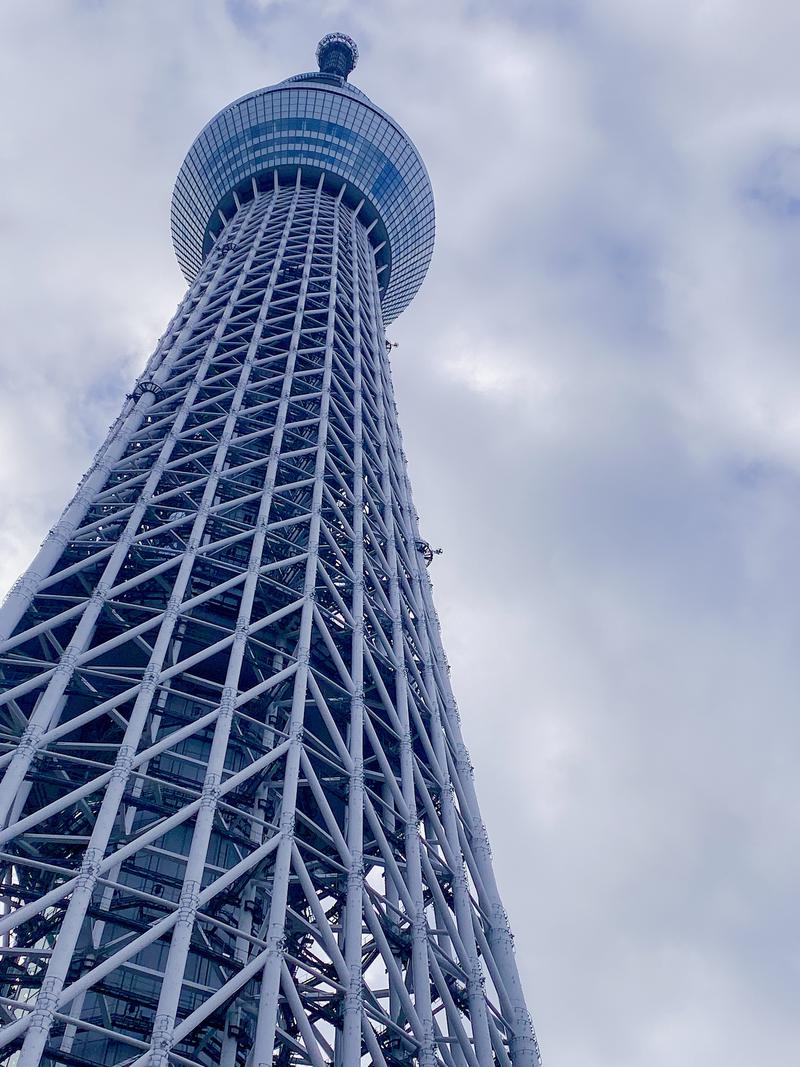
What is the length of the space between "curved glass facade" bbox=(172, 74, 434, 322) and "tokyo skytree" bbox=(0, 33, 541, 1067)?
23.5 metres

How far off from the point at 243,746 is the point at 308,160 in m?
61.9

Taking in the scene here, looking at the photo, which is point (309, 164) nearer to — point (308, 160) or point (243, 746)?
point (308, 160)

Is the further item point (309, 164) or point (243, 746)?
point (309, 164)

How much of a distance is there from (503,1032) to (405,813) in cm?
730

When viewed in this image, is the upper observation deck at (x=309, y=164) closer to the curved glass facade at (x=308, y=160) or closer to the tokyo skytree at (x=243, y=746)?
the curved glass facade at (x=308, y=160)

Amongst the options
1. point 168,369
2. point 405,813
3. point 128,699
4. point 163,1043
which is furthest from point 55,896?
point 168,369

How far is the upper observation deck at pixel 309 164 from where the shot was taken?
279ft

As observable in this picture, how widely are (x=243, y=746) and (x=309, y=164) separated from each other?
61747 mm

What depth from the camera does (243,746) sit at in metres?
34.5

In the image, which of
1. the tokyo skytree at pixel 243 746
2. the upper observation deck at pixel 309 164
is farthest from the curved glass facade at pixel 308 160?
the tokyo skytree at pixel 243 746

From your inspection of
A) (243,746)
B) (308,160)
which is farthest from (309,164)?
(243,746)

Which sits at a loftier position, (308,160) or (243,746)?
(308,160)

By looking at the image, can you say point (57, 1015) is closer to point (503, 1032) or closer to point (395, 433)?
point (503, 1032)

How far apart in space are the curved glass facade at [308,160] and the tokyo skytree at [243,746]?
23546 millimetres
